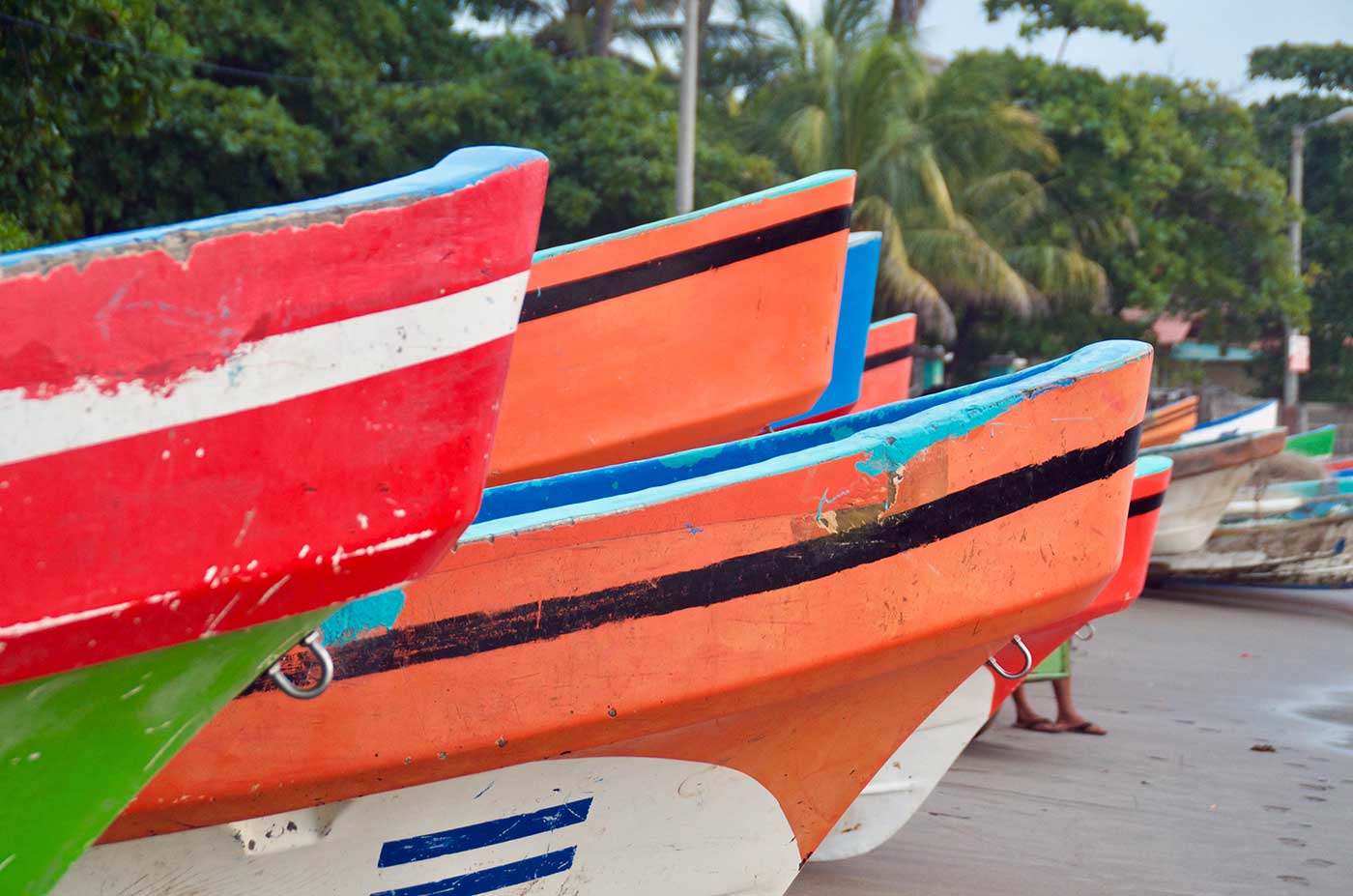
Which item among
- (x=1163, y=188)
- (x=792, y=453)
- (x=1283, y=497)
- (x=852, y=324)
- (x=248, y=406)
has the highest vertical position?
(x=248, y=406)

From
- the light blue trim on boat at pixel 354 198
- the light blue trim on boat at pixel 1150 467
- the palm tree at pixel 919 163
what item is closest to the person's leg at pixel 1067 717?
the light blue trim on boat at pixel 1150 467

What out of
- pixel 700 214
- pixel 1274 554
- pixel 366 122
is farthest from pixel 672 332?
pixel 366 122

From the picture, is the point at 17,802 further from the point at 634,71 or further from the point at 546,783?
the point at 634,71

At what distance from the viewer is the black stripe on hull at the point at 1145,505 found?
3851 mm

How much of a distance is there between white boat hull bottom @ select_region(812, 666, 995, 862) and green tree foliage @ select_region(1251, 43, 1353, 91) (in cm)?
2734

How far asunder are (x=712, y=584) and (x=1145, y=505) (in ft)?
6.74

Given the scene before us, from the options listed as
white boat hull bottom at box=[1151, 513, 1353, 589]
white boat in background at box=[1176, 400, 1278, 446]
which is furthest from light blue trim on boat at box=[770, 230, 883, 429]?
white boat in background at box=[1176, 400, 1278, 446]

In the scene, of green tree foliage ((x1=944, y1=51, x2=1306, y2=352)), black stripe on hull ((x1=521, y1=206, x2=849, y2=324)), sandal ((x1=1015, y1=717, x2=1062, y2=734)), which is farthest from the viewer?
green tree foliage ((x1=944, y1=51, x2=1306, y2=352))

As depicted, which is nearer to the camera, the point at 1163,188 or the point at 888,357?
the point at 888,357

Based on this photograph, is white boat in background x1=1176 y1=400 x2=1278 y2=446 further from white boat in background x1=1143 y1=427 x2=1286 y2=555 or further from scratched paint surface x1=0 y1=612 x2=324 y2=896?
scratched paint surface x1=0 y1=612 x2=324 y2=896

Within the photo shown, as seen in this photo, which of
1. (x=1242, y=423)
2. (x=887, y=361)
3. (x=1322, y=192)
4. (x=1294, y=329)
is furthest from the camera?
(x=1322, y=192)

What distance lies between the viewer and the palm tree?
17.7 metres

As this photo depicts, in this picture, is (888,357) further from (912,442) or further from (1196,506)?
(912,442)

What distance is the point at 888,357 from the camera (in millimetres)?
7336
